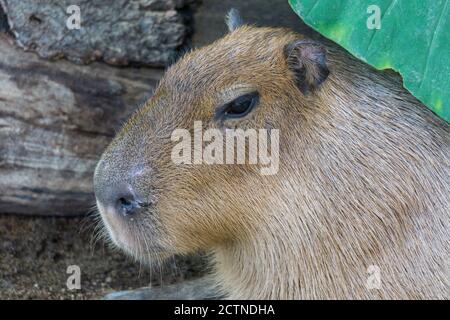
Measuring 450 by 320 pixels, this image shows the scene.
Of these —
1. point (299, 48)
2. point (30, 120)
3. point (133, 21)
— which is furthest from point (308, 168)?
point (30, 120)

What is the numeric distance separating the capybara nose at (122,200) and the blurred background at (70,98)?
112 cm

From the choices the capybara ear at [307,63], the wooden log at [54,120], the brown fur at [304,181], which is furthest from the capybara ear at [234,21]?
the wooden log at [54,120]

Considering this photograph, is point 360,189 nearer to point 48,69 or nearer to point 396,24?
point 396,24

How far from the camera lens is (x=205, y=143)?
3346mm

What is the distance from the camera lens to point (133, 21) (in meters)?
4.32

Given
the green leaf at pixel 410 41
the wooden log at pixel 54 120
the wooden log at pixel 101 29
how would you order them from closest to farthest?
1. the green leaf at pixel 410 41
2. the wooden log at pixel 101 29
3. the wooden log at pixel 54 120

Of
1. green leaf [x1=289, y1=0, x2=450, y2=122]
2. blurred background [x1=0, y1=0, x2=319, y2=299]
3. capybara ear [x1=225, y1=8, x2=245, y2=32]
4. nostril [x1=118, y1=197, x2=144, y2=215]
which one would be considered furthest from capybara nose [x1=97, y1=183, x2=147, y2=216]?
blurred background [x1=0, y1=0, x2=319, y2=299]

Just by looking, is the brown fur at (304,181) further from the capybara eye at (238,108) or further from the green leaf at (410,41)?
the green leaf at (410,41)

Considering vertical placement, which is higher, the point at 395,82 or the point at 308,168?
the point at 395,82

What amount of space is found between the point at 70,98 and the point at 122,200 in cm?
126

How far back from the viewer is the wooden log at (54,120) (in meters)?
4.38

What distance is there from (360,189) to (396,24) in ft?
2.21

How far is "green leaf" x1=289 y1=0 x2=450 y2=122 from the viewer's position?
331 centimetres

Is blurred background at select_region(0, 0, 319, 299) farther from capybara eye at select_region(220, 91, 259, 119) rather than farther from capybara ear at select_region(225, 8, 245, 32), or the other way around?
capybara eye at select_region(220, 91, 259, 119)
